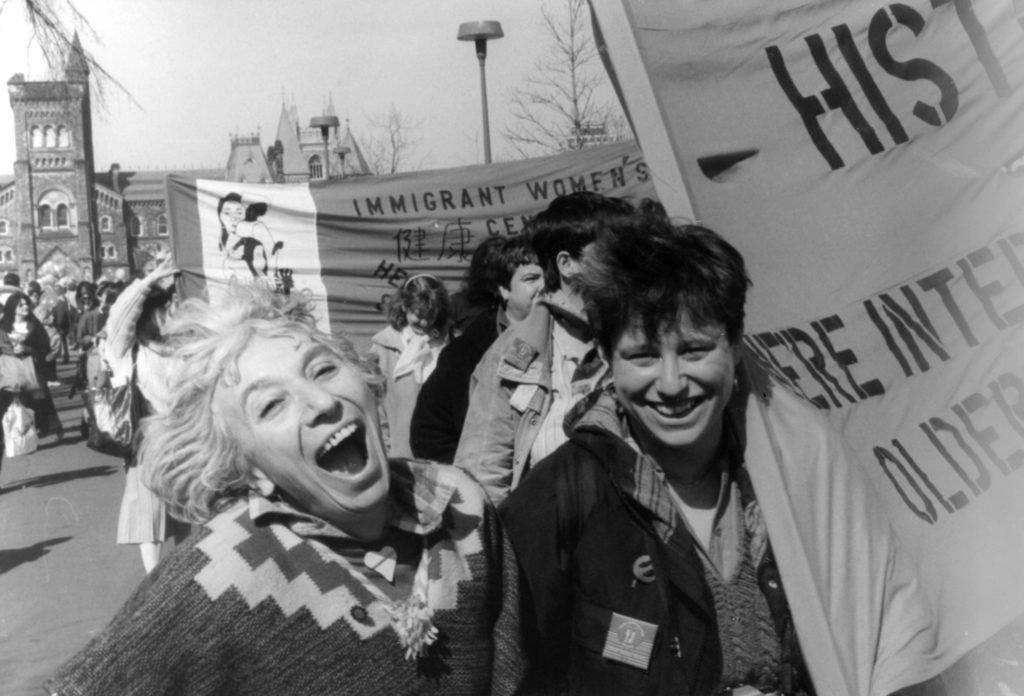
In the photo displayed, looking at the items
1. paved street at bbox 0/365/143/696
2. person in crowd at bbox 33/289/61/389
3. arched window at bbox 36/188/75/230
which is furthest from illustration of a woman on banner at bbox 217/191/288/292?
arched window at bbox 36/188/75/230

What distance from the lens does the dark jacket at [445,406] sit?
16.5 feet

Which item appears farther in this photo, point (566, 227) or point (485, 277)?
point (485, 277)

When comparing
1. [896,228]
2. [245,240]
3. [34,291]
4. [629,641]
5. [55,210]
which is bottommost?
[629,641]

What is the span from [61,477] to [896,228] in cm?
1217

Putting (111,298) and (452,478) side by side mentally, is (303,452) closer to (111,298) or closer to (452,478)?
(452,478)

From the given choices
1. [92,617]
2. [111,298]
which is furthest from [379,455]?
[111,298]

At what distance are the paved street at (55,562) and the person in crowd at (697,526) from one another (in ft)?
13.9

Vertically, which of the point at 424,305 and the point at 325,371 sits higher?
the point at 424,305

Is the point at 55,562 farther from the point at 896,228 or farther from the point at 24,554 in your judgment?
the point at 896,228

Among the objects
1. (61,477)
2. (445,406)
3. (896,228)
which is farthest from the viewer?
(61,477)

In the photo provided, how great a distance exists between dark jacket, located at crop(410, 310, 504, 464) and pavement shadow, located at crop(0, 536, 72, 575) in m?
5.03

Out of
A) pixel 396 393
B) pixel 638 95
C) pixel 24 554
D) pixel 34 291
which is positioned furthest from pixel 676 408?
pixel 34 291

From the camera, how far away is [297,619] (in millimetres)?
2369

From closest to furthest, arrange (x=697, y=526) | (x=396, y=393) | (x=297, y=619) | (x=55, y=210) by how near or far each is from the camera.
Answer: (x=297, y=619) → (x=697, y=526) → (x=396, y=393) → (x=55, y=210)
